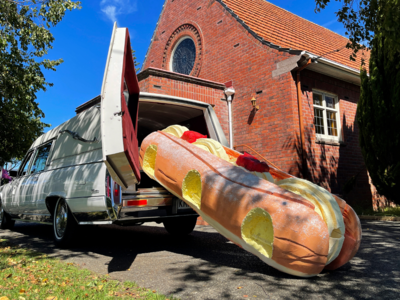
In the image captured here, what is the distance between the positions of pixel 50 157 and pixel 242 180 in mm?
4116

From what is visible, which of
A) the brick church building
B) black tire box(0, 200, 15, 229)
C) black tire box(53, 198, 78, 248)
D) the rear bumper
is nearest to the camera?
the rear bumper

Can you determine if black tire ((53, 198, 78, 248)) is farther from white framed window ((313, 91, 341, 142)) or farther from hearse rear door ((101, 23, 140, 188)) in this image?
white framed window ((313, 91, 341, 142))

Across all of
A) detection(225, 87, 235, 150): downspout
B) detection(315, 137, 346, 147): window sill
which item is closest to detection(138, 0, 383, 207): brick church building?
detection(315, 137, 346, 147): window sill

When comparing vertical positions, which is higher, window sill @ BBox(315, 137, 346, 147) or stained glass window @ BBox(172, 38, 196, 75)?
stained glass window @ BBox(172, 38, 196, 75)

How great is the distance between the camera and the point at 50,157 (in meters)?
6.09

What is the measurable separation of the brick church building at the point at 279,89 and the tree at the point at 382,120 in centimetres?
118

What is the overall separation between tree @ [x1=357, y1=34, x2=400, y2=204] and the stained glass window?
23.2 ft

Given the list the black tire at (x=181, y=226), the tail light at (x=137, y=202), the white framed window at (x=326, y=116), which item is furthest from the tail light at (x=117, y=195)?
the white framed window at (x=326, y=116)

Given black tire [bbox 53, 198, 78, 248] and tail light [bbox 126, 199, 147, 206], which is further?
black tire [bbox 53, 198, 78, 248]

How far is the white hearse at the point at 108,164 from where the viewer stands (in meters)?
3.38

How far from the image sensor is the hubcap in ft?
17.9

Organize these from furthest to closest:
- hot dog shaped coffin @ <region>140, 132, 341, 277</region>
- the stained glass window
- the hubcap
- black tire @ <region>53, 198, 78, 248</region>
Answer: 1. the stained glass window
2. the hubcap
3. black tire @ <region>53, 198, 78, 248</region>
4. hot dog shaped coffin @ <region>140, 132, 341, 277</region>

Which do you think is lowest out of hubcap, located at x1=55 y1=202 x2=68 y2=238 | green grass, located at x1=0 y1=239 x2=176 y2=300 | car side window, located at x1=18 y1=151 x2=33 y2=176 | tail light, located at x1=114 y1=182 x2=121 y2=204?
green grass, located at x1=0 y1=239 x2=176 y2=300

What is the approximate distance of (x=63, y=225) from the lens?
553cm
